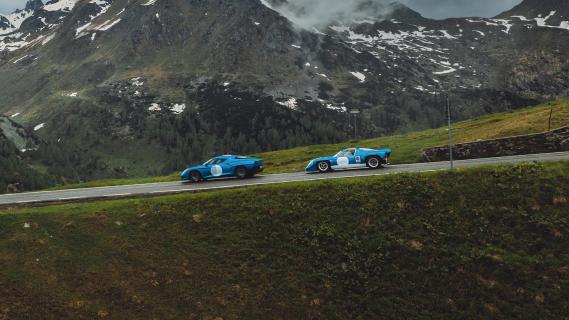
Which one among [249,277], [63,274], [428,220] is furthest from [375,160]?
[63,274]

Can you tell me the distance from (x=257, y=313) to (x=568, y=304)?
12.1 m

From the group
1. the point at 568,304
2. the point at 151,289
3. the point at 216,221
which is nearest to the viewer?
the point at 568,304

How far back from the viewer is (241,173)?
118 feet

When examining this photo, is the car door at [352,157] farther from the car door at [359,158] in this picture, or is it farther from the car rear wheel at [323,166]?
the car rear wheel at [323,166]

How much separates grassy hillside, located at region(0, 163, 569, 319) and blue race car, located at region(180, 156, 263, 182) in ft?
31.4

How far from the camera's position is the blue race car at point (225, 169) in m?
36.0

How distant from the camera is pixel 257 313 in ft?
61.2

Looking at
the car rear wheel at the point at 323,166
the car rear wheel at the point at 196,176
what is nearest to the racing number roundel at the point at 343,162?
the car rear wheel at the point at 323,166

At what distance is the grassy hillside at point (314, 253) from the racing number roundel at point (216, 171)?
9750 millimetres

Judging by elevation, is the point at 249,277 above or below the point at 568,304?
above

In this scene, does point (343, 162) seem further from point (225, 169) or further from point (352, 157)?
point (225, 169)

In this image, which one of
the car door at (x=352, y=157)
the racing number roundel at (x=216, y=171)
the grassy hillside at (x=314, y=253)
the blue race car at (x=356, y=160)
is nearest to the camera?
the grassy hillside at (x=314, y=253)

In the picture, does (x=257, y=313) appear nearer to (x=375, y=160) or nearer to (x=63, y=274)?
(x=63, y=274)

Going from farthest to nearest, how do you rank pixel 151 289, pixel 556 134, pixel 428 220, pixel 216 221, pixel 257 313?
pixel 556 134, pixel 216 221, pixel 428 220, pixel 151 289, pixel 257 313
